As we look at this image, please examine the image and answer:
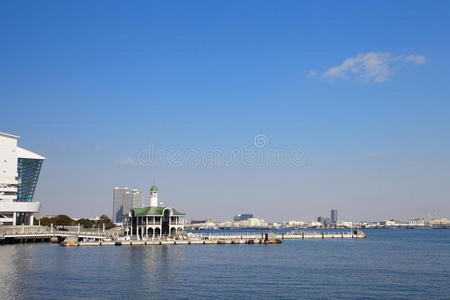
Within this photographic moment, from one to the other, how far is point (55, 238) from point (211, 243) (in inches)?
1411

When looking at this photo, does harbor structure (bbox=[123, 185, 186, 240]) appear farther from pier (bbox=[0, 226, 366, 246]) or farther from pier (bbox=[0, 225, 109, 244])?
pier (bbox=[0, 225, 109, 244])

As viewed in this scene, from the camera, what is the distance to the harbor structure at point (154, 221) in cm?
11162

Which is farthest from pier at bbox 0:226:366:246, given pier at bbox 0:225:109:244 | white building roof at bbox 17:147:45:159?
white building roof at bbox 17:147:45:159

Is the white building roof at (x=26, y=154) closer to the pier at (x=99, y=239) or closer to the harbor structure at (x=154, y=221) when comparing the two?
the pier at (x=99, y=239)

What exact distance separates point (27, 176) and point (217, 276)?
395 ft

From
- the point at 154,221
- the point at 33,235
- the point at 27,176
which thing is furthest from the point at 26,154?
the point at 154,221

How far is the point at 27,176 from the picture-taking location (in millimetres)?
161000

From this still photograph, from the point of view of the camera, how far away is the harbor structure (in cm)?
11162

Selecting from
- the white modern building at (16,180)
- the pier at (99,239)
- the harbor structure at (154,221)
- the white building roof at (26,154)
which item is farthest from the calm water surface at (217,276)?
the white building roof at (26,154)

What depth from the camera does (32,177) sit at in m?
162

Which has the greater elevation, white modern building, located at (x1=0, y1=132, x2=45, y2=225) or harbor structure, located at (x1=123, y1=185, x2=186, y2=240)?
white modern building, located at (x1=0, y1=132, x2=45, y2=225)

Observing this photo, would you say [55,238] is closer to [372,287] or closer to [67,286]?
[67,286]

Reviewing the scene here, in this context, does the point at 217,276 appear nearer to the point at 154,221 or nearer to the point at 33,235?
the point at 154,221

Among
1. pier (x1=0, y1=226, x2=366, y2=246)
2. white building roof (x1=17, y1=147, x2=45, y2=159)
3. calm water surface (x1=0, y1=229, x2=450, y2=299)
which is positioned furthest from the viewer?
white building roof (x1=17, y1=147, x2=45, y2=159)
